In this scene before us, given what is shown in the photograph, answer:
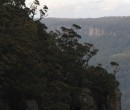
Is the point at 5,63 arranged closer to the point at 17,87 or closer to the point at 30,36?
the point at 17,87

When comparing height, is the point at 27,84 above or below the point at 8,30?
below

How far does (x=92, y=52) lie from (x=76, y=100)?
1370 cm

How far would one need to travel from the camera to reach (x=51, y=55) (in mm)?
73375

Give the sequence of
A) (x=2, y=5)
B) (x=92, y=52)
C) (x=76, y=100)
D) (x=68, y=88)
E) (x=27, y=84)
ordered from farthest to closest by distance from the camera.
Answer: (x=92, y=52) < (x=76, y=100) < (x=68, y=88) < (x=2, y=5) < (x=27, y=84)

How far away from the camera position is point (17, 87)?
51.0 m

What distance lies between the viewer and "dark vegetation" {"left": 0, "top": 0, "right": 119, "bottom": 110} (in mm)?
51375

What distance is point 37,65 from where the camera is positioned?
180 feet

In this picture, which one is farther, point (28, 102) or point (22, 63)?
point (28, 102)

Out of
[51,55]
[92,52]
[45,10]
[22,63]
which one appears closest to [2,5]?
[22,63]

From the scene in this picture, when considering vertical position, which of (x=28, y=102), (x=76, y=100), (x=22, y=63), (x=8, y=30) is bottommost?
(x=76, y=100)

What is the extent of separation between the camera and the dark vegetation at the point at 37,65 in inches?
2023

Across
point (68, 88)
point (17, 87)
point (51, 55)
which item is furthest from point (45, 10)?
point (17, 87)

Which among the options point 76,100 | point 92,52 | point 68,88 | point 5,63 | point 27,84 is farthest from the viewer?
point 92,52

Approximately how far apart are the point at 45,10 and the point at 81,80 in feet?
47.6
